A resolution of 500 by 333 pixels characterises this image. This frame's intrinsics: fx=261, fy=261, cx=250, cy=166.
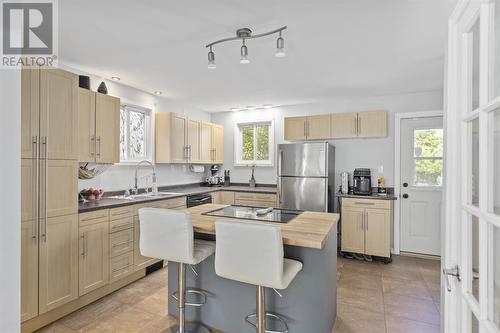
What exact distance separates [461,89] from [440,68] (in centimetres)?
232

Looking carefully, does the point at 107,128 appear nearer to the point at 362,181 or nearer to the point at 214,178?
the point at 214,178

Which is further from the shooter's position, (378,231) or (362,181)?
(362,181)

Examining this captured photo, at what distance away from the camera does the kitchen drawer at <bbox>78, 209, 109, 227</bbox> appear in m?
2.55

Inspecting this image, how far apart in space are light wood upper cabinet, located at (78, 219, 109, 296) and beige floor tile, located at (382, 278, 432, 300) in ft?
10.1

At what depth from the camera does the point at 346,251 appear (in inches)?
158

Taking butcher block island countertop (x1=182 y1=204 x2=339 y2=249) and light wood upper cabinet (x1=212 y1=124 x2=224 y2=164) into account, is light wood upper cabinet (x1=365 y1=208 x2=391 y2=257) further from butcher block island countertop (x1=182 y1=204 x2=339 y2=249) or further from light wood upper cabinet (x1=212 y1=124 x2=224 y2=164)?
light wood upper cabinet (x1=212 y1=124 x2=224 y2=164)

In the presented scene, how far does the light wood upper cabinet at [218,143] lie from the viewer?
5.28 m

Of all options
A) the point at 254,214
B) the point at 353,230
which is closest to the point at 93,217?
the point at 254,214

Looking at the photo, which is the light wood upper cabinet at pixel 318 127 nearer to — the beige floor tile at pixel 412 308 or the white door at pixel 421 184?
the white door at pixel 421 184

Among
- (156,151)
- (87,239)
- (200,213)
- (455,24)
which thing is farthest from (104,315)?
(455,24)

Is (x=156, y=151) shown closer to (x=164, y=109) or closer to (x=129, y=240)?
(x=164, y=109)

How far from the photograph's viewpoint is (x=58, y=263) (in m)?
2.32

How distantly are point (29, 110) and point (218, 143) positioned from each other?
3.48 meters

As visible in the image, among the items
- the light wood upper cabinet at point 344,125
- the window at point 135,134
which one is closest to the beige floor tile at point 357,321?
the light wood upper cabinet at point 344,125
